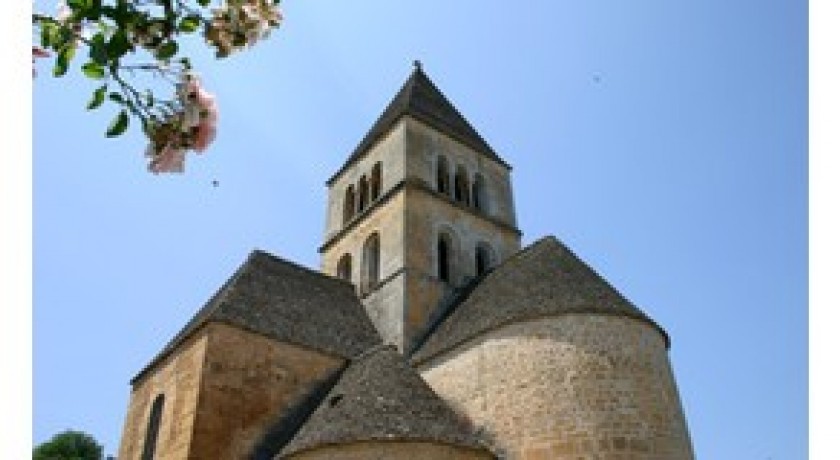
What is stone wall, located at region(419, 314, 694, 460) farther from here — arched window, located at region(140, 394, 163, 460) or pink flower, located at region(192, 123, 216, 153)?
pink flower, located at region(192, 123, 216, 153)

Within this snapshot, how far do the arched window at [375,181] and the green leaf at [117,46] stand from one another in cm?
1899

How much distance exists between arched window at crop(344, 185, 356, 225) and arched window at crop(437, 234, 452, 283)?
345 centimetres

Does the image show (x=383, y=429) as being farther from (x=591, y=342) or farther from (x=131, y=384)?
(x=131, y=384)

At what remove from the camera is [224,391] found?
14.5m

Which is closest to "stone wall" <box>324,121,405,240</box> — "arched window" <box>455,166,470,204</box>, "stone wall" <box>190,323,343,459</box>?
"arched window" <box>455,166,470,204</box>

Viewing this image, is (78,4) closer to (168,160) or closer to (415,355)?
(168,160)

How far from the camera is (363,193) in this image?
22672mm

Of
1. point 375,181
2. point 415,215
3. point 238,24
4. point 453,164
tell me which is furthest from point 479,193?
point 238,24

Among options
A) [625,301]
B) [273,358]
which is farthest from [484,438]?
[273,358]

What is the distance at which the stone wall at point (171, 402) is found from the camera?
1410 cm

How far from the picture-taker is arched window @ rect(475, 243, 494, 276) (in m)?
20.7

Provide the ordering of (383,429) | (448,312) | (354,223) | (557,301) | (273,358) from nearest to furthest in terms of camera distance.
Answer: (383,429) < (557,301) < (273,358) < (448,312) < (354,223)

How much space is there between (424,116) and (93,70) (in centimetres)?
1994
